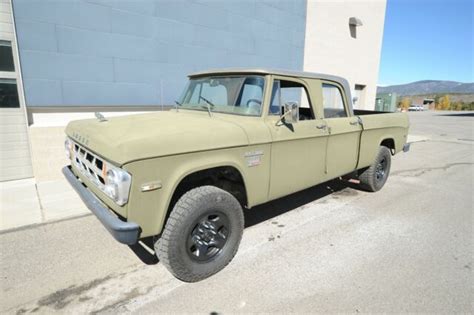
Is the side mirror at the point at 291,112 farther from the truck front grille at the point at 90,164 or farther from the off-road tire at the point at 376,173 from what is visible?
the off-road tire at the point at 376,173

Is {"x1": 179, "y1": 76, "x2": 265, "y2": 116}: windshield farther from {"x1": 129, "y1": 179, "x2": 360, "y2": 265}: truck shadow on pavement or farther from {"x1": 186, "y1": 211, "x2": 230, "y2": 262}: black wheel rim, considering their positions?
{"x1": 129, "y1": 179, "x2": 360, "y2": 265}: truck shadow on pavement

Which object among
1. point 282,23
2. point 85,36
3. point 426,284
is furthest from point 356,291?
point 282,23

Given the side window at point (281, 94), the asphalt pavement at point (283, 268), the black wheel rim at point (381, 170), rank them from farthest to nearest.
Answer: the black wheel rim at point (381, 170) → the side window at point (281, 94) → the asphalt pavement at point (283, 268)

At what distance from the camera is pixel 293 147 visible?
3.59 meters

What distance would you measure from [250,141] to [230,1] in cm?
635

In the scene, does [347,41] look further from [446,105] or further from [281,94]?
A: [446,105]

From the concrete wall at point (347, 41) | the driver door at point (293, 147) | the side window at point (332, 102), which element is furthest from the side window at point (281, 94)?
the concrete wall at point (347, 41)

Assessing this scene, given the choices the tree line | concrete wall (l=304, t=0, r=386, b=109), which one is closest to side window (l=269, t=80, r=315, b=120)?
concrete wall (l=304, t=0, r=386, b=109)

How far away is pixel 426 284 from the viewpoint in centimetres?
291

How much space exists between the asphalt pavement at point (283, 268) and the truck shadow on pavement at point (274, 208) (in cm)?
2

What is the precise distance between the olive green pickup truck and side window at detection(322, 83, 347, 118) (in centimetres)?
3

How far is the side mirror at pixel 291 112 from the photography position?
330 cm

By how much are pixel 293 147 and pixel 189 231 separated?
5.22ft

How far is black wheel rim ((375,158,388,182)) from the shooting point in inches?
218
